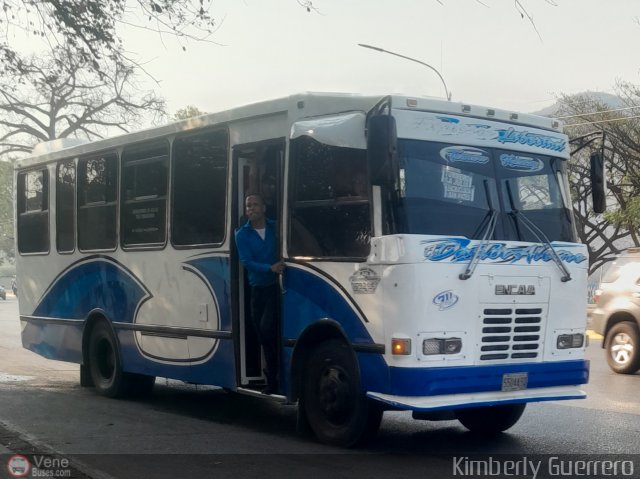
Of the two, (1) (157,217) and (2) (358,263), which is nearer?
(2) (358,263)

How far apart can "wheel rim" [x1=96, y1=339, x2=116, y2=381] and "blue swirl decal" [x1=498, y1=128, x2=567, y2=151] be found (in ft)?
19.3

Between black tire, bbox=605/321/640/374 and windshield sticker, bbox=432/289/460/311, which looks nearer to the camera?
windshield sticker, bbox=432/289/460/311

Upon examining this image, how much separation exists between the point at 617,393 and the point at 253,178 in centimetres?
544

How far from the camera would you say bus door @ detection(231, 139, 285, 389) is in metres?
9.18

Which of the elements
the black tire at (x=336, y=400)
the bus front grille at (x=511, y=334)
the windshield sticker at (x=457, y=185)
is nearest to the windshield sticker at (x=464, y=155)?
the windshield sticker at (x=457, y=185)

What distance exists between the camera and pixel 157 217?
35.6ft

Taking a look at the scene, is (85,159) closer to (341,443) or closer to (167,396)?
(167,396)

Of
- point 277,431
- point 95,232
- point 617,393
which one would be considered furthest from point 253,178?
point 617,393

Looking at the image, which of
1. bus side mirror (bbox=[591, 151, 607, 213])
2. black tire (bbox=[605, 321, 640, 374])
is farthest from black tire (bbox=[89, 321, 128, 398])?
black tire (bbox=[605, 321, 640, 374])

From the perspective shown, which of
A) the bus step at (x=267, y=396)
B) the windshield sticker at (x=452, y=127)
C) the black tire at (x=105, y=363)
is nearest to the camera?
the windshield sticker at (x=452, y=127)

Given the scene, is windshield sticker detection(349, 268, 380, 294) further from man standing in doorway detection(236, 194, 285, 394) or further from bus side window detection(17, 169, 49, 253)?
bus side window detection(17, 169, 49, 253)

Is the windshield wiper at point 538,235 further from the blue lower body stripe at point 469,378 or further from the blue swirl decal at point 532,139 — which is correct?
the blue lower body stripe at point 469,378

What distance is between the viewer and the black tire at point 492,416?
8828 millimetres

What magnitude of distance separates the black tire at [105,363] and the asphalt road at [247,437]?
0.19 metres
